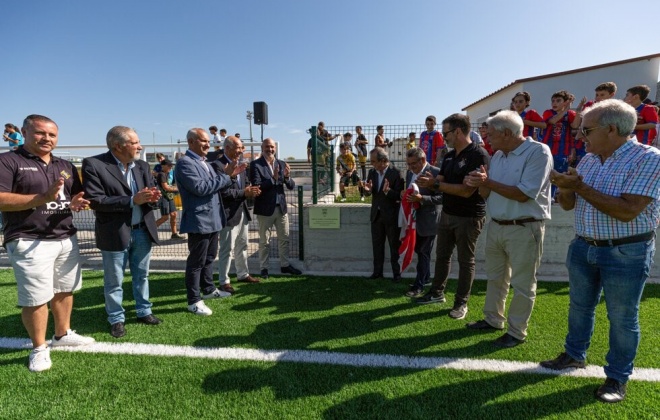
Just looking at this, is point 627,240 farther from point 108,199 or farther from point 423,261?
point 108,199

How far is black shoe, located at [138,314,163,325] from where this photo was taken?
400cm

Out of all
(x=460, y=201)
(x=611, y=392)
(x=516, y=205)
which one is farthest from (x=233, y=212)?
(x=611, y=392)

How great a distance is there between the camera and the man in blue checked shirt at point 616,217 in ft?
7.60

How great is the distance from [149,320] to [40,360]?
3.38 feet

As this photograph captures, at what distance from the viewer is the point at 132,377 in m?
2.97

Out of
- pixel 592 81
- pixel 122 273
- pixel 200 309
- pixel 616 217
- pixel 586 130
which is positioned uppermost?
pixel 592 81

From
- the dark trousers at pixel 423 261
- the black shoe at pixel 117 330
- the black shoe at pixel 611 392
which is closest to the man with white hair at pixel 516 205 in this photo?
the black shoe at pixel 611 392

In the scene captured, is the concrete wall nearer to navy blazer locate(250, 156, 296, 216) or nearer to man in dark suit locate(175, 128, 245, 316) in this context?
navy blazer locate(250, 156, 296, 216)

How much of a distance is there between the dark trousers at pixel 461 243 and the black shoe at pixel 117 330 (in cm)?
366

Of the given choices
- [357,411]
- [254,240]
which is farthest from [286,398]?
[254,240]

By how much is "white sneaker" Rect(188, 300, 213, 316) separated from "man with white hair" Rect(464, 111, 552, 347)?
3192 mm

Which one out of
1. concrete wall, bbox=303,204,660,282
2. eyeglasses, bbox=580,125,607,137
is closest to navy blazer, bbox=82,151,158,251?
concrete wall, bbox=303,204,660,282

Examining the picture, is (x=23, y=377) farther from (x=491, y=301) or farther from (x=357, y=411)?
(x=491, y=301)

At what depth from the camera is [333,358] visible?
3.24 m
